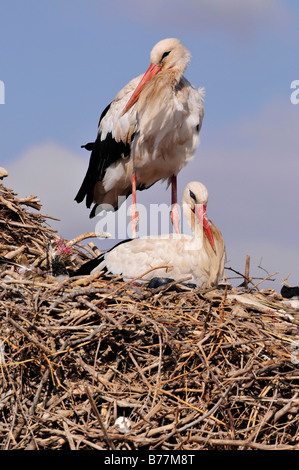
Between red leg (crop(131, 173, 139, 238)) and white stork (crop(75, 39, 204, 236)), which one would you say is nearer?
white stork (crop(75, 39, 204, 236))

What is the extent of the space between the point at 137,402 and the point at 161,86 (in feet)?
12.3

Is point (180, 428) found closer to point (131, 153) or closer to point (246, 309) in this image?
point (246, 309)

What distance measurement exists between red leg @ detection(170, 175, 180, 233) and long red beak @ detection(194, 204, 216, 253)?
1.66 m

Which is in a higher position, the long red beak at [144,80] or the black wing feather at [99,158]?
the long red beak at [144,80]

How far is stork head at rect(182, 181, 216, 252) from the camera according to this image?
229 inches

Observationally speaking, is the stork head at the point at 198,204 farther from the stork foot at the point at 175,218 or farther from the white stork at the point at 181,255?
the stork foot at the point at 175,218

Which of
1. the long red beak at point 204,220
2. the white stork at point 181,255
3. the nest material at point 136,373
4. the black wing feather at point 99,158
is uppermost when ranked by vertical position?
the black wing feather at point 99,158

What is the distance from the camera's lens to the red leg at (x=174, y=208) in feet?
25.1

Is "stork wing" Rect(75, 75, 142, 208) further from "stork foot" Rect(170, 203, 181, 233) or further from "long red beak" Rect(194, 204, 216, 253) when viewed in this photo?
"long red beak" Rect(194, 204, 216, 253)

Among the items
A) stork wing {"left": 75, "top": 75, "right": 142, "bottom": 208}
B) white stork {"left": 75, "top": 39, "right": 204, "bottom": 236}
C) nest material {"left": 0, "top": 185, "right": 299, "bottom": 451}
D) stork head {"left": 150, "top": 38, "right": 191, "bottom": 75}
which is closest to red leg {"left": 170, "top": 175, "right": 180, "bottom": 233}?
white stork {"left": 75, "top": 39, "right": 204, "bottom": 236}

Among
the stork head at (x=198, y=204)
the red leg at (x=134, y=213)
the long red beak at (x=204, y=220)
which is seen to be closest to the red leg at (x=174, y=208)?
the red leg at (x=134, y=213)

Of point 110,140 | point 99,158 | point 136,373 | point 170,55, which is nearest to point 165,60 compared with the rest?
point 170,55
